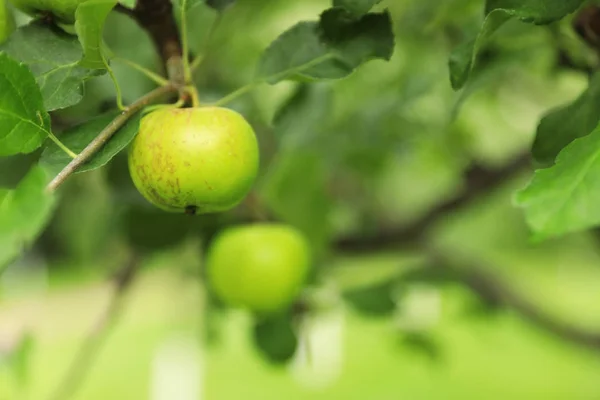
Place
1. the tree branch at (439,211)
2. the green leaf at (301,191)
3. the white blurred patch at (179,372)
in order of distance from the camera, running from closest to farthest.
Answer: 1. the green leaf at (301,191)
2. the tree branch at (439,211)
3. the white blurred patch at (179,372)

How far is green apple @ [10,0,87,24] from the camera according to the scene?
34cm

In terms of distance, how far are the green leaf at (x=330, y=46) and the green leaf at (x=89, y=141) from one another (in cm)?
10

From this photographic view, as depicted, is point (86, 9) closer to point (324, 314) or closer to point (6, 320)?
point (324, 314)

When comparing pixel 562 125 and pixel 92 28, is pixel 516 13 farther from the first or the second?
pixel 92 28

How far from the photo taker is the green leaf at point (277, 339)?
2.41ft

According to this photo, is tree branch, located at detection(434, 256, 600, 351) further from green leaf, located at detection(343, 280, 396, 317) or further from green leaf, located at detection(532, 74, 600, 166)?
green leaf, located at detection(532, 74, 600, 166)

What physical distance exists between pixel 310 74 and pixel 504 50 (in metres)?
0.18

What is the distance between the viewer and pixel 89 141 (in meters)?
0.35

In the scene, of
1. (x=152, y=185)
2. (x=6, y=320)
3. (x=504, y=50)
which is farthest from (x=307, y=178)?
(x=6, y=320)

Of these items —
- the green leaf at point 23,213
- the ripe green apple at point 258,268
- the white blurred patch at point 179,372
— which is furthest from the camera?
the white blurred patch at point 179,372

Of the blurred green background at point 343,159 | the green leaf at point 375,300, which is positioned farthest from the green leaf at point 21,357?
the green leaf at point 375,300

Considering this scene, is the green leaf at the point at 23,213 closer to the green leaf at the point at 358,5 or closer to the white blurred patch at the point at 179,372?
the green leaf at the point at 358,5

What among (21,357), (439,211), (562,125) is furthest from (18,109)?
(439,211)

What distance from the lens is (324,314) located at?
2.90 ft
